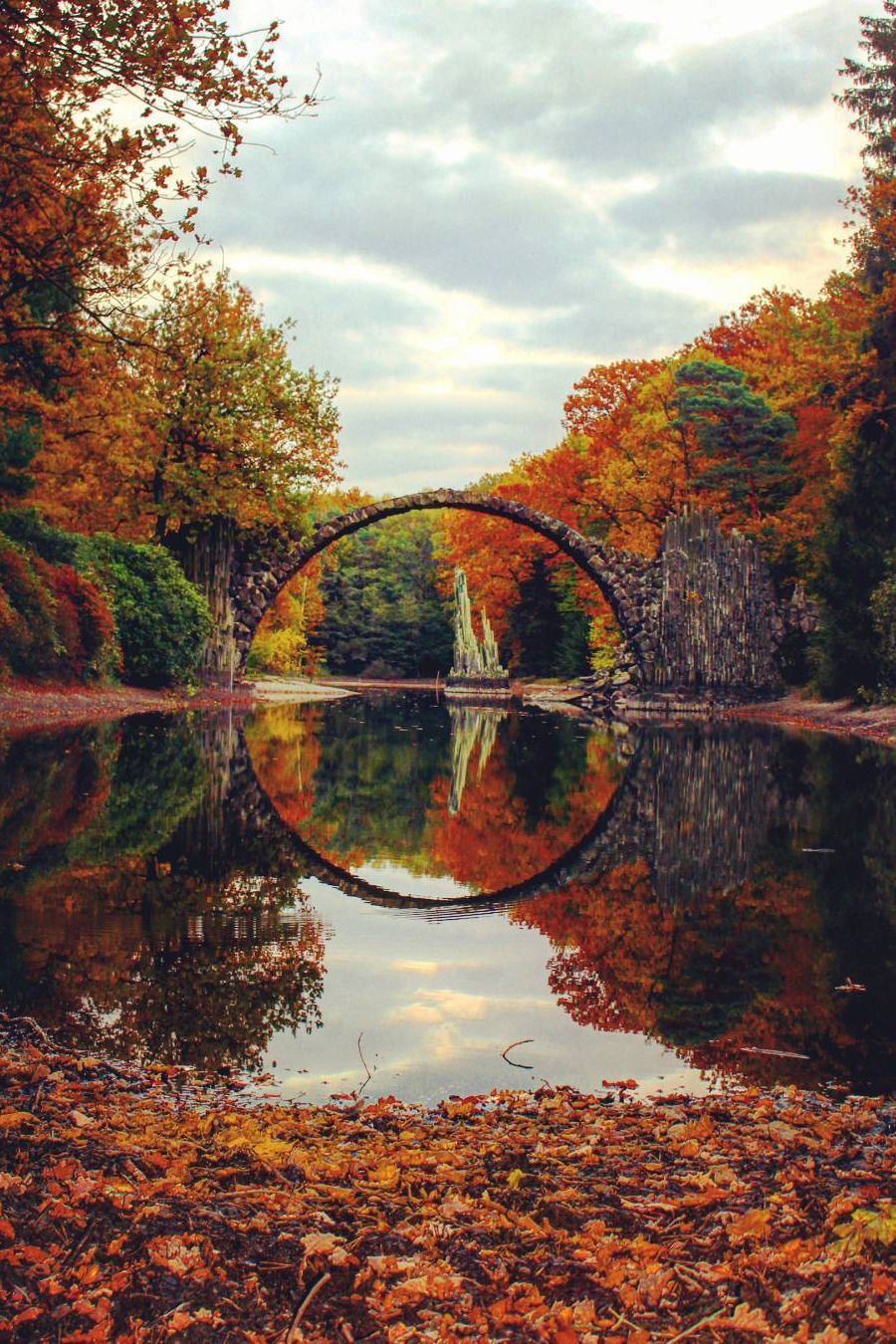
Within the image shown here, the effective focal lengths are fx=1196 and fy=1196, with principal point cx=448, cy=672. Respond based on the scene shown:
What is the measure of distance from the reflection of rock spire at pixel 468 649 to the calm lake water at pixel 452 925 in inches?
1094

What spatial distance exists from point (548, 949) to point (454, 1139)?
237cm

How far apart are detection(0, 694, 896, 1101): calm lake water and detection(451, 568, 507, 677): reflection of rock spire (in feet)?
91.1

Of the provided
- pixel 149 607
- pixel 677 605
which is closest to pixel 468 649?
pixel 677 605

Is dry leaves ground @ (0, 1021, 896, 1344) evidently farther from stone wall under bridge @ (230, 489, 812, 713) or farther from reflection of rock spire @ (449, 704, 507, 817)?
stone wall under bridge @ (230, 489, 812, 713)

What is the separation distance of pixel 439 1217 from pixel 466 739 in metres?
17.3

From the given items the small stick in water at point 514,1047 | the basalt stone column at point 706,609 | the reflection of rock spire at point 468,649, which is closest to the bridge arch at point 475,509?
the basalt stone column at point 706,609

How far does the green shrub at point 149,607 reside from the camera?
23.1m

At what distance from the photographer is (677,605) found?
27.7 metres

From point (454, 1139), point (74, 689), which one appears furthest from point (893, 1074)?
point (74, 689)

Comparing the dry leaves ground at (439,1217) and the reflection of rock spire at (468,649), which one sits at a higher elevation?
the reflection of rock spire at (468,649)

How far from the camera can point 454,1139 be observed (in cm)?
338

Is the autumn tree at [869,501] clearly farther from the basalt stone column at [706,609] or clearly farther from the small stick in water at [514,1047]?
the small stick in water at [514,1047]

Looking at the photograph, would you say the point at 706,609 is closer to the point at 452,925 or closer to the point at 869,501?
the point at 869,501

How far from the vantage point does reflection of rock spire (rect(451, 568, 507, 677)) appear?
133 feet
